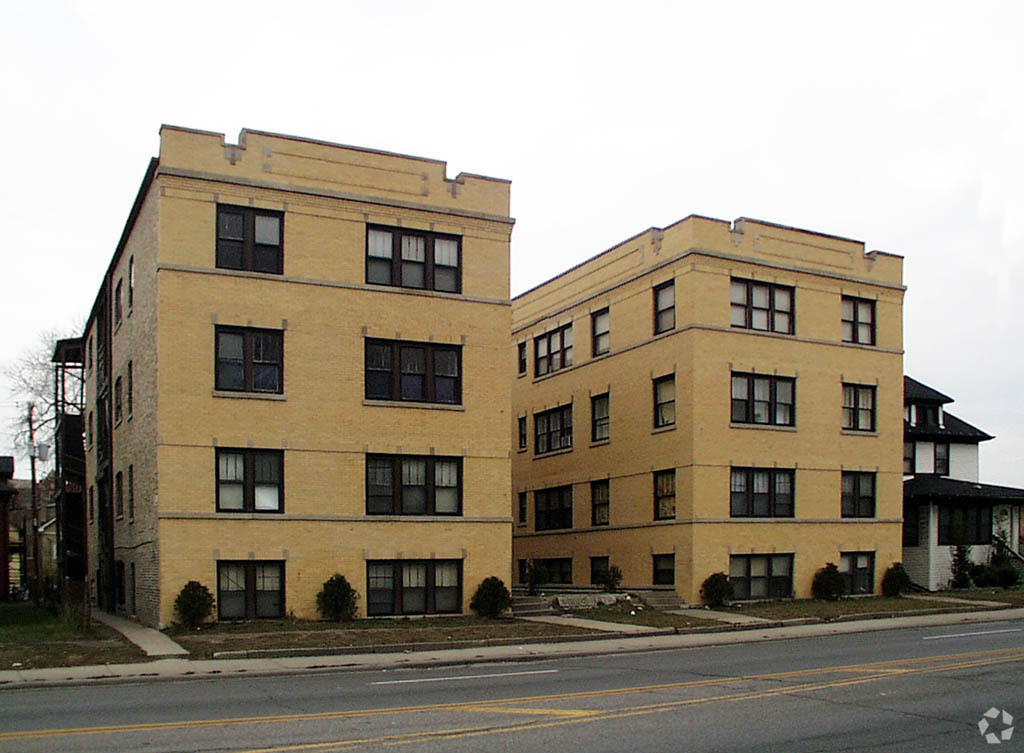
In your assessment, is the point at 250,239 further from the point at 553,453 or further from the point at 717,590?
the point at 553,453

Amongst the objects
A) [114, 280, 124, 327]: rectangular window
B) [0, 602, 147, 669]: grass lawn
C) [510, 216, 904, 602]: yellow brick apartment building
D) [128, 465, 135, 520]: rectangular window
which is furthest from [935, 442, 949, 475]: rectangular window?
[0, 602, 147, 669]: grass lawn

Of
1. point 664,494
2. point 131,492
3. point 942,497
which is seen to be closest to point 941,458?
point 942,497

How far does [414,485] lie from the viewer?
30.5 m

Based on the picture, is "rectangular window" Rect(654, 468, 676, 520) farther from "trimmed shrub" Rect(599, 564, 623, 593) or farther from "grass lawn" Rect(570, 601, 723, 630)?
"grass lawn" Rect(570, 601, 723, 630)

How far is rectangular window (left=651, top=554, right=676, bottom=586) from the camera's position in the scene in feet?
119

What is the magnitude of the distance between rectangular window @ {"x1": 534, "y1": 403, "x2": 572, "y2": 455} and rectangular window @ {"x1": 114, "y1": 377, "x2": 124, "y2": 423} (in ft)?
55.3

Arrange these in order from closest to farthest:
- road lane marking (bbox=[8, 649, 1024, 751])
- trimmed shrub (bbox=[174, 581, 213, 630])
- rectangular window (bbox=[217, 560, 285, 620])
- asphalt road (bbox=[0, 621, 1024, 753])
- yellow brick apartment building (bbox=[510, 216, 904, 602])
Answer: asphalt road (bbox=[0, 621, 1024, 753]) < road lane marking (bbox=[8, 649, 1024, 751]) < trimmed shrub (bbox=[174, 581, 213, 630]) < rectangular window (bbox=[217, 560, 285, 620]) < yellow brick apartment building (bbox=[510, 216, 904, 602])

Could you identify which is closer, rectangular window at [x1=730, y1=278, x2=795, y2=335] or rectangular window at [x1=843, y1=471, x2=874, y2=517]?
rectangular window at [x1=730, y1=278, x2=795, y2=335]

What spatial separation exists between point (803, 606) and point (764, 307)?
995cm

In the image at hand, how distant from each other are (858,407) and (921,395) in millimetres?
10670

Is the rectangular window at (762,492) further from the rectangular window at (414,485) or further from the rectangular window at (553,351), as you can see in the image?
the rectangular window at (414,485)

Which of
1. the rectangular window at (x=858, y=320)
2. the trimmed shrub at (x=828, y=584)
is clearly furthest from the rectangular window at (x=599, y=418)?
the trimmed shrub at (x=828, y=584)

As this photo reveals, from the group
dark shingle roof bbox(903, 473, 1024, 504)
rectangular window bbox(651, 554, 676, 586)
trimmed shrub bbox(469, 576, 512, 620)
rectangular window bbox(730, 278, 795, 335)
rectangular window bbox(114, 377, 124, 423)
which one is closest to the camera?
trimmed shrub bbox(469, 576, 512, 620)

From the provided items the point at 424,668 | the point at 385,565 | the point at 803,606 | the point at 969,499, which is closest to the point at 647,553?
the point at 803,606
